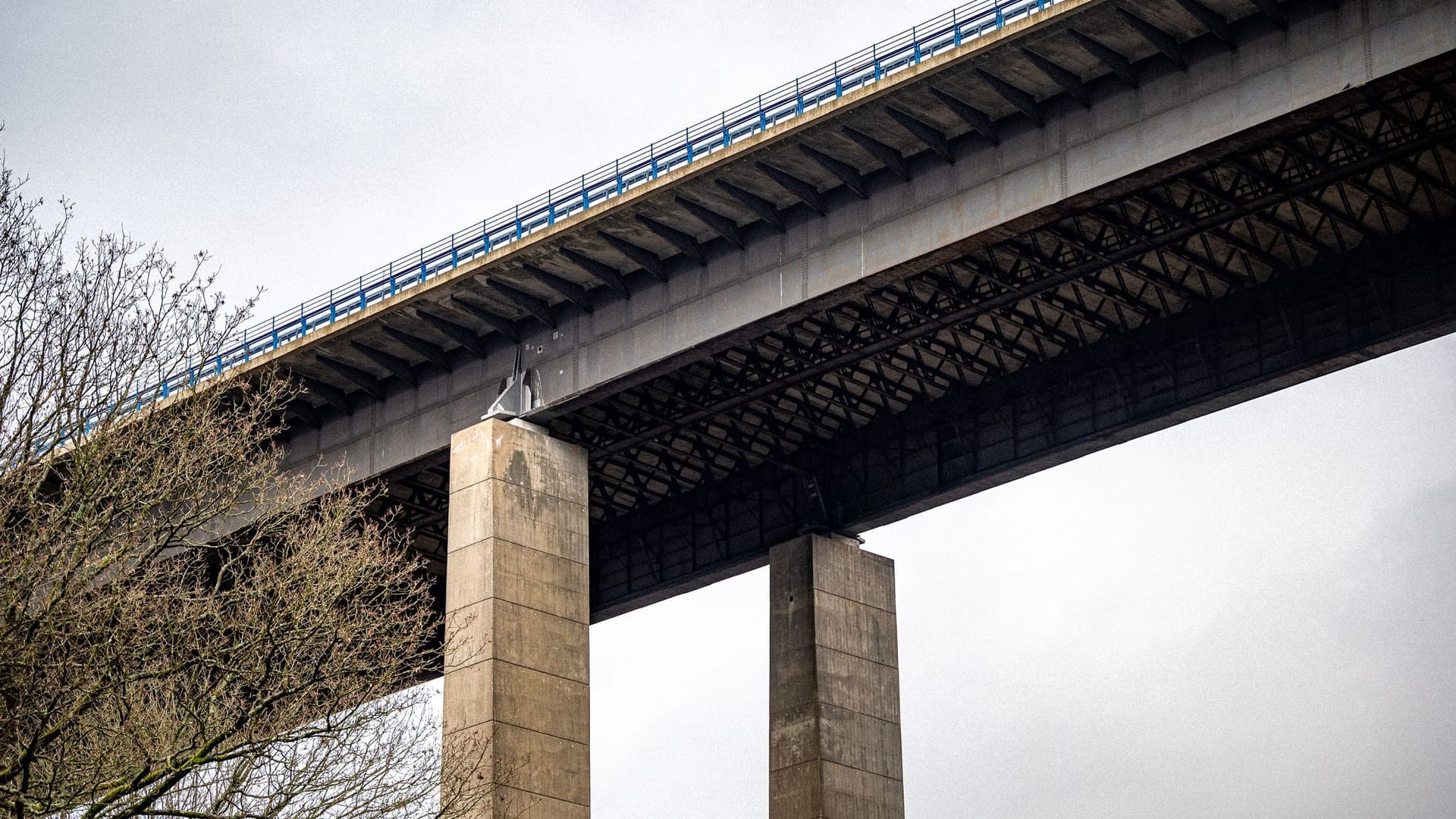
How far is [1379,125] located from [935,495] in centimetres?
1797

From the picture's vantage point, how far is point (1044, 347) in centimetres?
5316

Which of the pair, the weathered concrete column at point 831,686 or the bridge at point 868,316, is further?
the weathered concrete column at point 831,686

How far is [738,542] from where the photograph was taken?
60.3 meters

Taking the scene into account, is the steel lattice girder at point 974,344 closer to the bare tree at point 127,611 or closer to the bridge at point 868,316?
the bridge at point 868,316

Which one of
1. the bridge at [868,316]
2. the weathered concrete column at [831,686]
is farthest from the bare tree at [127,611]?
the weathered concrete column at [831,686]

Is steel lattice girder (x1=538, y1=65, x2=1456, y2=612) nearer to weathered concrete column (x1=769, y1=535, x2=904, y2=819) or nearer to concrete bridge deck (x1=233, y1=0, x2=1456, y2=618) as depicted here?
concrete bridge deck (x1=233, y1=0, x2=1456, y2=618)

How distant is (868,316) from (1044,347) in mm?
6485

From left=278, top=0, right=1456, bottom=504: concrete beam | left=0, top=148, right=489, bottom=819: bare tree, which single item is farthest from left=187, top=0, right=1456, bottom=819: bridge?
left=0, top=148, right=489, bottom=819: bare tree

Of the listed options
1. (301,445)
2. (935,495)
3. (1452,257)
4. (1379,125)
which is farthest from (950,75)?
(301,445)

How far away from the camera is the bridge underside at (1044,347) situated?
4319 centimetres

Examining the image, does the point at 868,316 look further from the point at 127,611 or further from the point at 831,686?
the point at 127,611

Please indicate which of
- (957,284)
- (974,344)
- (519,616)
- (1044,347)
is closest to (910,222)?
(957,284)

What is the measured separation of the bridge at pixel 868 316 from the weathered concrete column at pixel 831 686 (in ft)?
0.32

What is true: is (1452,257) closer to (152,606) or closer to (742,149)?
(742,149)
